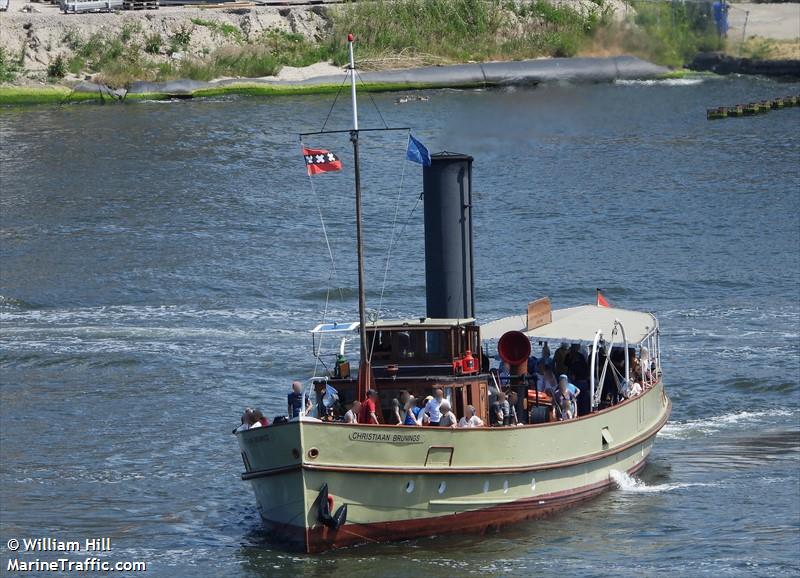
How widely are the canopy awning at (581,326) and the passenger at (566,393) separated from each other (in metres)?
1.19

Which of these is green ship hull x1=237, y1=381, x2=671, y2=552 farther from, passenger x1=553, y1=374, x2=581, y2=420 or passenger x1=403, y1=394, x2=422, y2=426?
passenger x1=403, y1=394, x2=422, y2=426

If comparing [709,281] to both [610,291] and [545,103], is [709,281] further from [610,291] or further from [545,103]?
[545,103]

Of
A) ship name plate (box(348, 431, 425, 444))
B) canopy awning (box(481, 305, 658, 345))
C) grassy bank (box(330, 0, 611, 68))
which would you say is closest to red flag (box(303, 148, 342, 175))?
ship name plate (box(348, 431, 425, 444))

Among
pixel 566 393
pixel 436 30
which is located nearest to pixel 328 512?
pixel 566 393

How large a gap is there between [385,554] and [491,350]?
12338mm

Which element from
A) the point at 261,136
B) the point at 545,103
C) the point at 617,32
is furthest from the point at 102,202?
the point at 617,32

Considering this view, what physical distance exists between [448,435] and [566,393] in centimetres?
407

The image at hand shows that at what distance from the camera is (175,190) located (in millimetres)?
71875

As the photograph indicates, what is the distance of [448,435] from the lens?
2931cm

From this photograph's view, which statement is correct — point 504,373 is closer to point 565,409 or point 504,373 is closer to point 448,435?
point 565,409

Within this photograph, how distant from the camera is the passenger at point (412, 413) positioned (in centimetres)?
2958

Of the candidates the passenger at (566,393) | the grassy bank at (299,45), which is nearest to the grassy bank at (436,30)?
the grassy bank at (299,45)

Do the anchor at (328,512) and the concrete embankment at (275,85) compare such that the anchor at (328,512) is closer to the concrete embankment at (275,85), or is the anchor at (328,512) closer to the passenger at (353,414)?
the passenger at (353,414)

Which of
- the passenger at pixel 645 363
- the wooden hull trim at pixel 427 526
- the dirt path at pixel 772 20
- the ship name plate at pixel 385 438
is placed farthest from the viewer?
the dirt path at pixel 772 20
